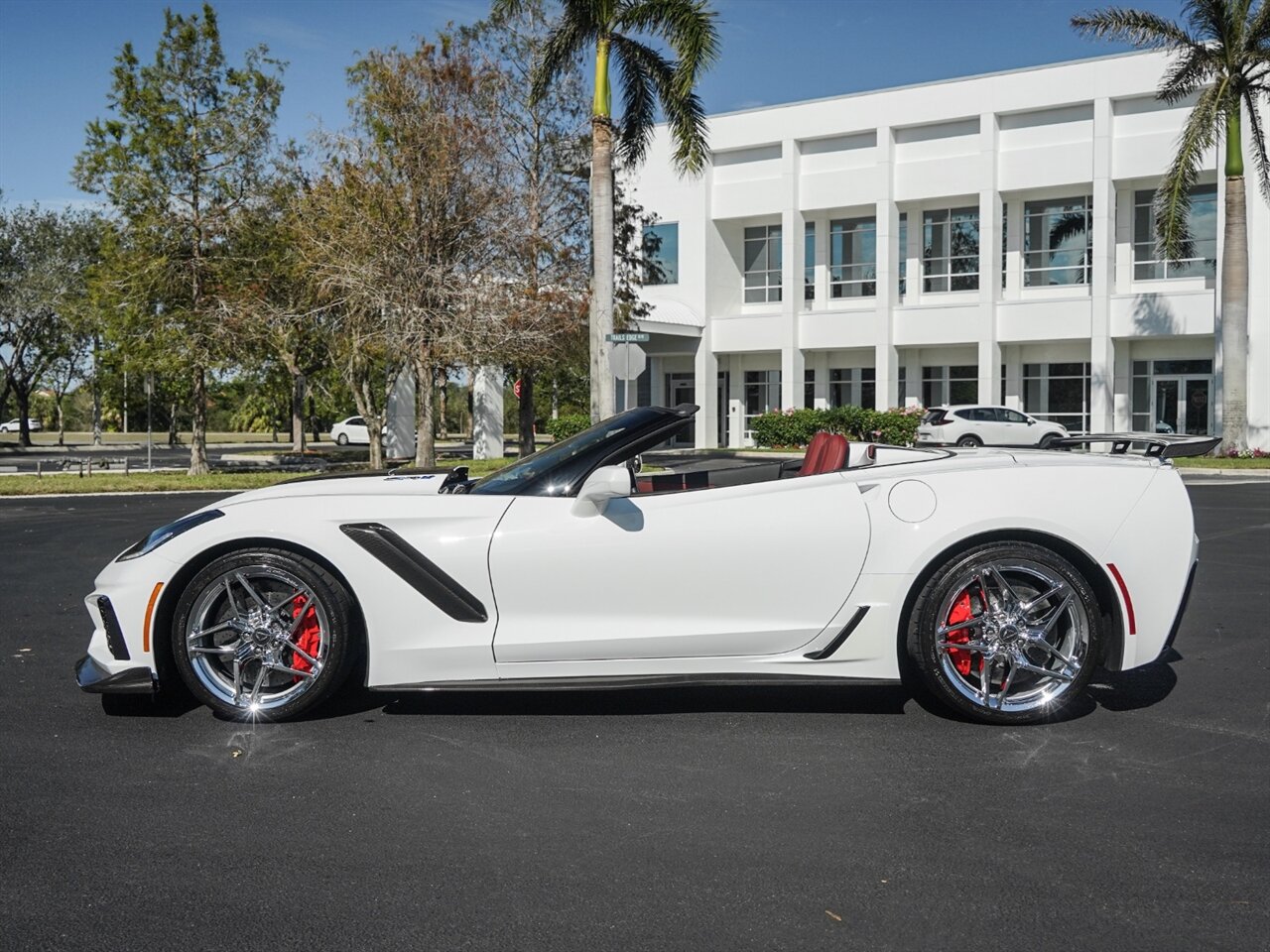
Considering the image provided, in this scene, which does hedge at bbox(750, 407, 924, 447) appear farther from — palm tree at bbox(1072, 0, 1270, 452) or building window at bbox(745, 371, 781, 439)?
palm tree at bbox(1072, 0, 1270, 452)

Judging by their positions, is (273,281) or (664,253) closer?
(273,281)

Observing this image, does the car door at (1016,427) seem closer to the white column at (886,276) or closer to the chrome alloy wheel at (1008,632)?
the white column at (886,276)

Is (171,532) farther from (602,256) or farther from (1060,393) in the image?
(1060,393)

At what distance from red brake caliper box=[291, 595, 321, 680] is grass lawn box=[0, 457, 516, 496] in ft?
51.3

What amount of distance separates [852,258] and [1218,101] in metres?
13.6

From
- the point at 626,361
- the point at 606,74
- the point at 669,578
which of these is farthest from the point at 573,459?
the point at 606,74

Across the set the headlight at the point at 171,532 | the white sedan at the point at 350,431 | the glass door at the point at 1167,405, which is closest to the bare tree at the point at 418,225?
the headlight at the point at 171,532

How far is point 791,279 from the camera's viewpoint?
128 feet

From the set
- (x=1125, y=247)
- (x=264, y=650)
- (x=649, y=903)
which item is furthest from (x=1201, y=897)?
(x=1125, y=247)

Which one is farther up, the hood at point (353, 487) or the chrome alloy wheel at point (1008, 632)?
the hood at point (353, 487)

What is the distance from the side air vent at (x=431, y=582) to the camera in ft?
16.0

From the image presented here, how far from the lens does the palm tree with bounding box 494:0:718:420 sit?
2102 cm

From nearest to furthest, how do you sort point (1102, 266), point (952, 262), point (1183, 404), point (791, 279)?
point (1102, 266)
point (1183, 404)
point (952, 262)
point (791, 279)

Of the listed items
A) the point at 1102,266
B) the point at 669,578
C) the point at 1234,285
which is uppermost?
the point at 1102,266
